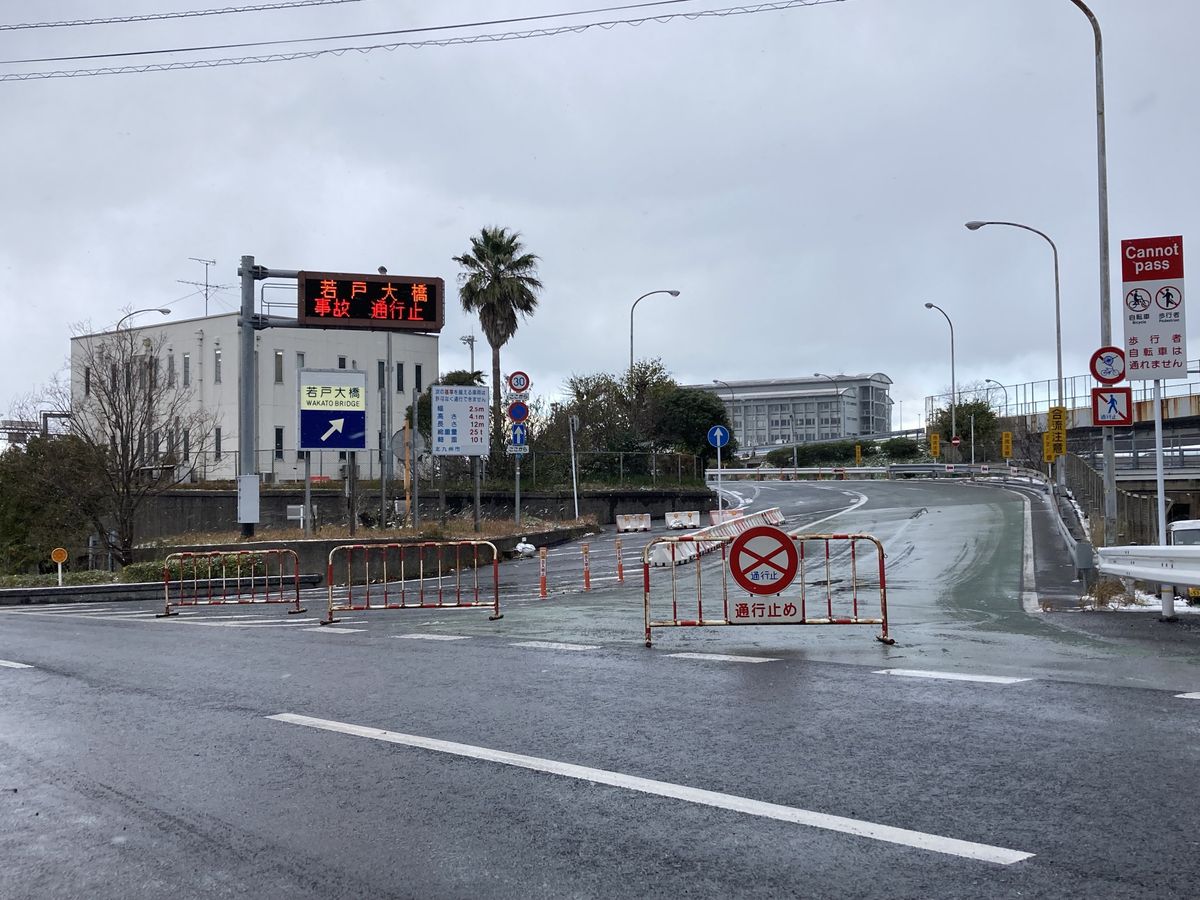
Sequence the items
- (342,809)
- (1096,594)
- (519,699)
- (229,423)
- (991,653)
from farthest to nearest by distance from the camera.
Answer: (229,423) < (1096,594) < (991,653) < (519,699) < (342,809)

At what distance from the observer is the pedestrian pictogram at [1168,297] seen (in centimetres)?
1545

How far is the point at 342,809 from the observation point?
18.5 ft

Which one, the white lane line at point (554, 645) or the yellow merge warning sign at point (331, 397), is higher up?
the yellow merge warning sign at point (331, 397)

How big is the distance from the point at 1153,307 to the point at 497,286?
34189mm

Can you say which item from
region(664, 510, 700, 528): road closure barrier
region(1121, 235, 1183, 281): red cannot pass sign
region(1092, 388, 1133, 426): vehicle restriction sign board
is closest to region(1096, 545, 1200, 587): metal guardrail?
region(1092, 388, 1133, 426): vehicle restriction sign board

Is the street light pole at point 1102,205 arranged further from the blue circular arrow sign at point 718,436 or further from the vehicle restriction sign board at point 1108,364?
the blue circular arrow sign at point 718,436

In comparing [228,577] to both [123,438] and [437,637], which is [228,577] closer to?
[123,438]

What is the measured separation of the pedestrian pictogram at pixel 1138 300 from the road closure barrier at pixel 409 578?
1073 centimetres

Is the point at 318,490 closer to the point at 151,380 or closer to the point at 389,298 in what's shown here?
the point at 151,380

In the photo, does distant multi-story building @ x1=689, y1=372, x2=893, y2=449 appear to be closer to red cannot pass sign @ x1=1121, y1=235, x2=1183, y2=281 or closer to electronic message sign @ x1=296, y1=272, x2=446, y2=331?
electronic message sign @ x1=296, y1=272, x2=446, y2=331

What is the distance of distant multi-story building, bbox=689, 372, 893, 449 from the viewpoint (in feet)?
529

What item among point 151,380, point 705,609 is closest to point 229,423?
point 151,380

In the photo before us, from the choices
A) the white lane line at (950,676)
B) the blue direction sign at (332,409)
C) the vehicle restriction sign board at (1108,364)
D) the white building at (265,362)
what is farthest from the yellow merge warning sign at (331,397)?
the white building at (265,362)

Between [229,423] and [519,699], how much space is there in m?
58.6
